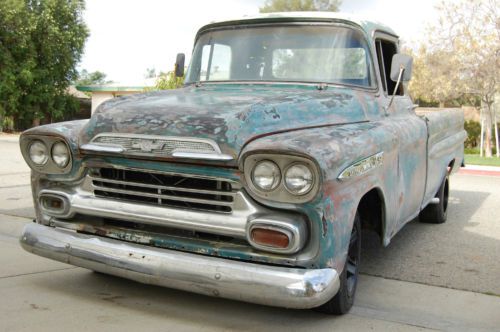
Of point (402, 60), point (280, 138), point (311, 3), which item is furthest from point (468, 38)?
point (280, 138)

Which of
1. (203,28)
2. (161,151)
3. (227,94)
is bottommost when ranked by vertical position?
(161,151)

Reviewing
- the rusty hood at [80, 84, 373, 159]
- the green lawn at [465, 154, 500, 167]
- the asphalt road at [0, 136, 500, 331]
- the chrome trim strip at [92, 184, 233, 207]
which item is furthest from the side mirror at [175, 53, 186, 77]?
the green lawn at [465, 154, 500, 167]

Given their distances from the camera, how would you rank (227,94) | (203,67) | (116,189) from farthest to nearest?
(203,67) → (227,94) → (116,189)

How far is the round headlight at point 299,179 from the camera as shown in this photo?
3055 mm

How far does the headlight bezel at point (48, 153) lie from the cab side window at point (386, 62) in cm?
263

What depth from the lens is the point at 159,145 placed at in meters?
3.35

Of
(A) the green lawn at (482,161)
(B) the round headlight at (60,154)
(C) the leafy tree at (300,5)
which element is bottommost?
(A) the green lawn at (482,161)

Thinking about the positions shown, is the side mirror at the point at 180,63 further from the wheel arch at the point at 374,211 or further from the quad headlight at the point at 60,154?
the wheel arch at the point at 374,211

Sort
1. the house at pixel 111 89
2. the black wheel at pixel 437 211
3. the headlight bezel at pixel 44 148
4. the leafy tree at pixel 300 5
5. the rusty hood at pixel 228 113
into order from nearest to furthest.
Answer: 1. the rusty hood at pixel 228 113
2. the headlight bezel at pixel 44 148
3. the black wheel at pixel 437 211
4. the house at pixel 111 89
5. the leafy tree at pixel 300 5

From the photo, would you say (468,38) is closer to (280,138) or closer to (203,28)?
(203,28)

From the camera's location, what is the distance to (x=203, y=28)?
5273mm

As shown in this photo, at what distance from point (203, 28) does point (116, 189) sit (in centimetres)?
226

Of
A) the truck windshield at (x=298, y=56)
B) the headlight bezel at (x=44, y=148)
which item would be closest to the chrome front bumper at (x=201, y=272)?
the headlight bezel at (x=44, y=148)

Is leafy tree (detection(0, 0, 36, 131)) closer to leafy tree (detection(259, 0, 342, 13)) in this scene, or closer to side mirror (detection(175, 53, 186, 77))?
leafy tree (detection(259, 0, 342, 13))
